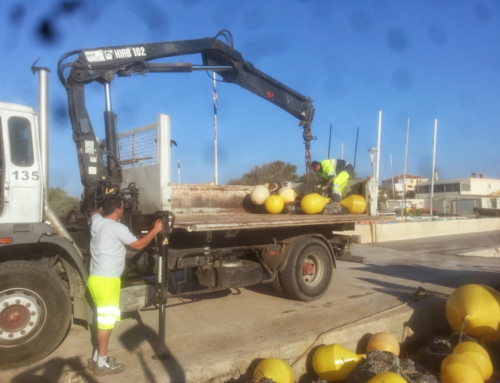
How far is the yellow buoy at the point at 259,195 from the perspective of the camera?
7882mm

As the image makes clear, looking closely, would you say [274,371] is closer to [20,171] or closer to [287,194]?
[20,171]

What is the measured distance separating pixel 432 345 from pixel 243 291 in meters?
3.47

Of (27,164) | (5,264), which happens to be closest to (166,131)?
(27,164)

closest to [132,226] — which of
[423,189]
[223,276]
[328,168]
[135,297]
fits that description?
[135,297]

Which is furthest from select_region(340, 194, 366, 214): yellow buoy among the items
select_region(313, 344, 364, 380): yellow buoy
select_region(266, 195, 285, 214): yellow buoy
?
select_region(313, 344, 364, 380): yellow buoy

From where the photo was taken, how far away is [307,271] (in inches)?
290

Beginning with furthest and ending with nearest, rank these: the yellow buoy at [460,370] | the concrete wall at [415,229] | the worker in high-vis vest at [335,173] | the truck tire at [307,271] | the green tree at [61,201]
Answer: the concrete wall at [415,229]
the worker in high-vis vest at [335,173]
the green tree at [61,201]
the truck tire at [307,271]
the yellow buoy at [460,370]

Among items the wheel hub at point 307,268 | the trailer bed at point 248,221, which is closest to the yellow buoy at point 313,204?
the trailer bed at point 248,221

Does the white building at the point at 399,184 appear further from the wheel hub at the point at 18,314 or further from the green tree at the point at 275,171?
the wheel hub at the point at 18,314

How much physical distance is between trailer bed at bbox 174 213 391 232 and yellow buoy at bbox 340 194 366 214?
0.12 m

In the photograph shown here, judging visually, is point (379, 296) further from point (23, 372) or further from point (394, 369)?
point (23, 372)

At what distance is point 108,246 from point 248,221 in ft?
7.04

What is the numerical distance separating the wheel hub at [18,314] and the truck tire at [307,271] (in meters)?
3.74

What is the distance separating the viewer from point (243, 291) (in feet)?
26.2
